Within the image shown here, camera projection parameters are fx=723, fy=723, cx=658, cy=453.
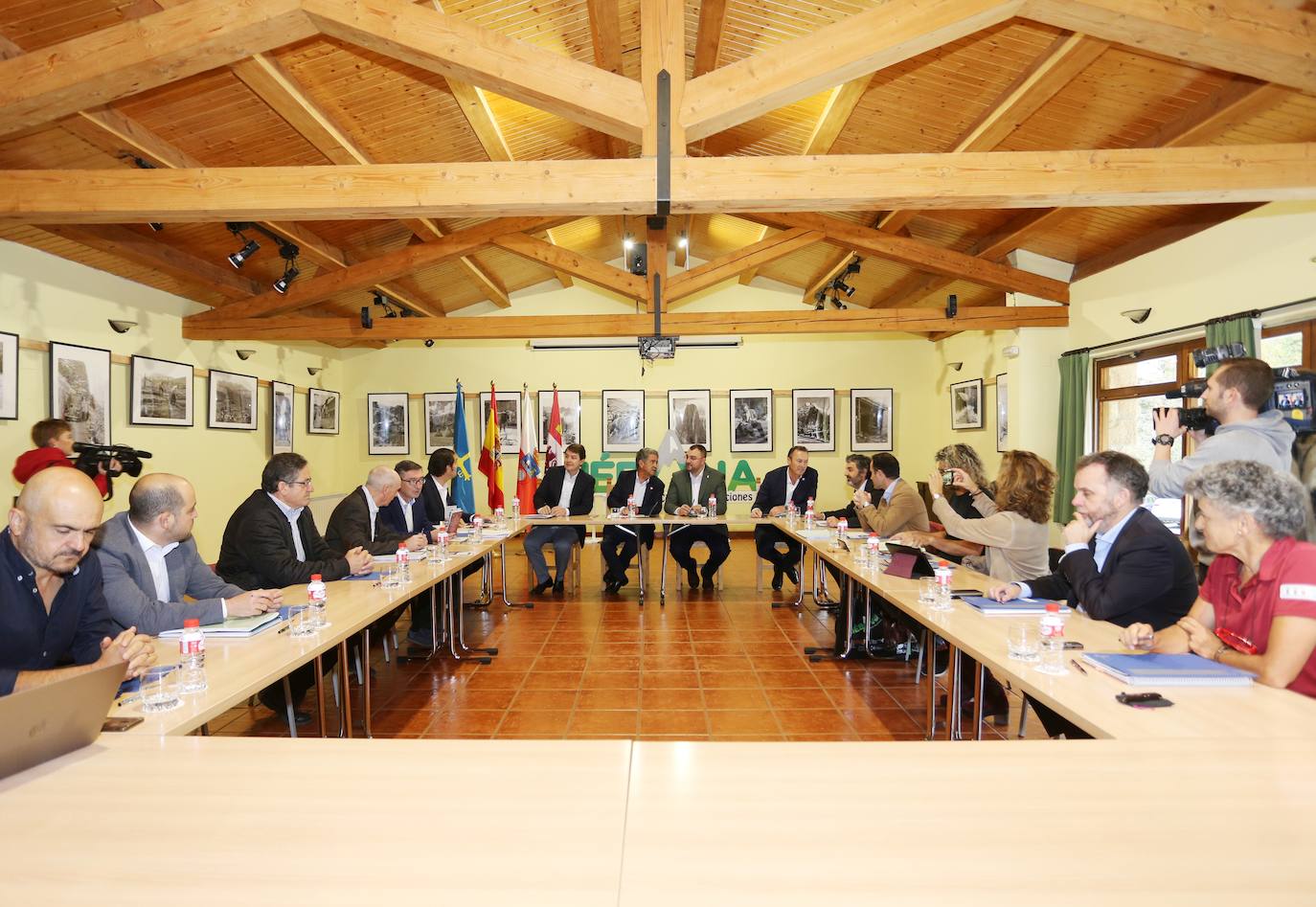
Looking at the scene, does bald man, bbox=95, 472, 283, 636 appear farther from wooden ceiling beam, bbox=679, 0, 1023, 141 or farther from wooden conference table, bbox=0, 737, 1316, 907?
wooden ceiling beam, bbox=679, 0, 1023, 141

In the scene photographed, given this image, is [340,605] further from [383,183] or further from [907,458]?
[907,458]

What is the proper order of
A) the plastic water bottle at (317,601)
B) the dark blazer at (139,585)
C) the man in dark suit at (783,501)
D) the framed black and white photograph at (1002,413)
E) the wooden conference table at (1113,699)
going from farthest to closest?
the framed black and white photograph at (1002,413) → the man in dark suit at (783,501) → the plastic water bottle at (317,601) → the dark blazer at (139,585) → the wooden conference table at (1113,699)

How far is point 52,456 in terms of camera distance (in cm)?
449

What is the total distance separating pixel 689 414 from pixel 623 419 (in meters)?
0.96

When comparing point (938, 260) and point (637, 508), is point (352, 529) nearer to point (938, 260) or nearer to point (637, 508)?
point (637, 508)

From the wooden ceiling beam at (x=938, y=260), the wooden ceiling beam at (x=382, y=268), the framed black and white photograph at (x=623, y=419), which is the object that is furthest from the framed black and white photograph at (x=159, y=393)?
the wooden ceiling beam at (x=938, y=260)

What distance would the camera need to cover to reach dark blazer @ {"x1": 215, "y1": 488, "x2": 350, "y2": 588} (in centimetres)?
348

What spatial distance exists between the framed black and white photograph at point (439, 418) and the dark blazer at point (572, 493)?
3.59 m

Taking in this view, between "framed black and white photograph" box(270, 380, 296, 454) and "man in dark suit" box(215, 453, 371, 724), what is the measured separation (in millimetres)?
5328

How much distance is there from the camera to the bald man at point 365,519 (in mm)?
4473

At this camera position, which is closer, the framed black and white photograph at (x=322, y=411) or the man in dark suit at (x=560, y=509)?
the man in dark suit at (x=560, y=509)

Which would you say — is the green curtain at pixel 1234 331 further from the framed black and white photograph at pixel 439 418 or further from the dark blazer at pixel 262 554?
the framed black and white photograph at pixel 439 418

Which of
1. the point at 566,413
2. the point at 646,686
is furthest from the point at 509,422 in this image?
the point at 646,686

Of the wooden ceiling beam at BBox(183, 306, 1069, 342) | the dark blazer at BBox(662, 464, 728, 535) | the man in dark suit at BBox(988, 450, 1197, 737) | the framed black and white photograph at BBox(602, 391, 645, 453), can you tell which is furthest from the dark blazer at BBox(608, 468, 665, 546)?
the man in dark suit at BBox(988, 450, 1197, 737)
